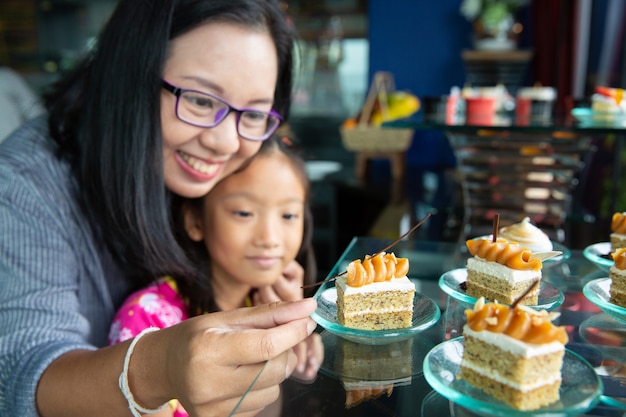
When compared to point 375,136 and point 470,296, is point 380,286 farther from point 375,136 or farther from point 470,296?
point 375,136

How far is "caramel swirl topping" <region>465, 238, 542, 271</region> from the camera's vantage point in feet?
3.69

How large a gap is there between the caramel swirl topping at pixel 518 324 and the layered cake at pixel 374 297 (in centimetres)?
18

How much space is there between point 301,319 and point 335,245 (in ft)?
12.8

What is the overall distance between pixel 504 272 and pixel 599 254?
36 centimetres

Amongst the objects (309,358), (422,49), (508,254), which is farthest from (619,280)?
(422,49)

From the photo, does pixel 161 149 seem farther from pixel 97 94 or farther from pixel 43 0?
pixel 43 0

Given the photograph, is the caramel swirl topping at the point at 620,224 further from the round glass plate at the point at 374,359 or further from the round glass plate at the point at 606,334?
the round glass plate at the point at 374,359

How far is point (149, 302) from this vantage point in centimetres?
161

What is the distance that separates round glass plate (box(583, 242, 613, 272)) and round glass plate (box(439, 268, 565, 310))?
0.16 metres

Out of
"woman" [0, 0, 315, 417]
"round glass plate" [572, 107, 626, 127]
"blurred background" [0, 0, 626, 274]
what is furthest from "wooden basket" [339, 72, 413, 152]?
"woman" [0, 0, 315, 417]

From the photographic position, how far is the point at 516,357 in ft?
2.68

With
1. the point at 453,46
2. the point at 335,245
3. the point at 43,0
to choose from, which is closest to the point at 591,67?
the point at 453,46

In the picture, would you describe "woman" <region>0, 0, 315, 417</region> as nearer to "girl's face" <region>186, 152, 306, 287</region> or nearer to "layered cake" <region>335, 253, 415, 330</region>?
"girl's face" <region>186, 152, 306, 287</region>

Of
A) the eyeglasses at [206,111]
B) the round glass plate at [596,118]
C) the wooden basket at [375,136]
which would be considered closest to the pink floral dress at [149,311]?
the eyeglasses at [206,111]
